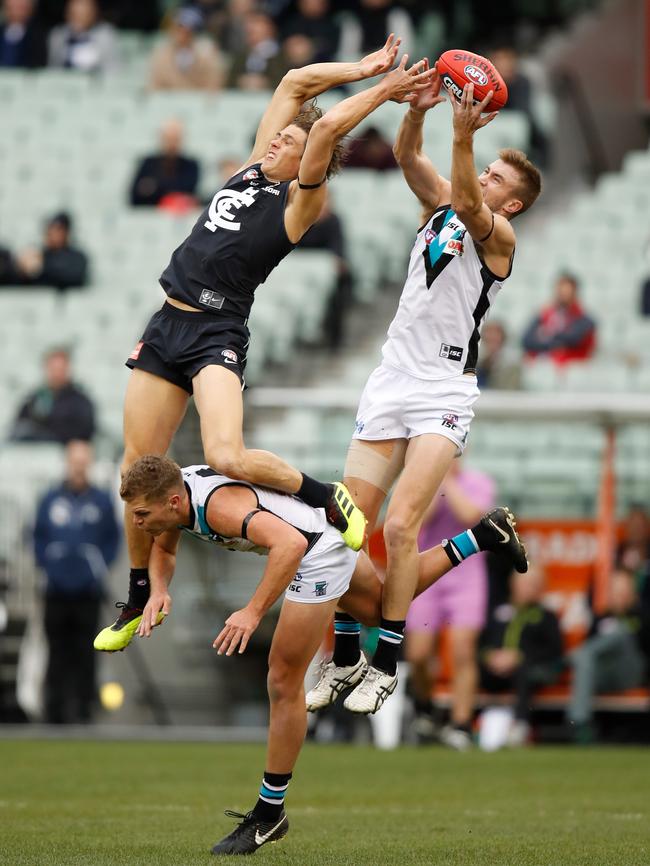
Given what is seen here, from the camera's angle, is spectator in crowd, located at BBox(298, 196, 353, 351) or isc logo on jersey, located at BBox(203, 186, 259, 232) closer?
isc logo on jersey, located at BBox(203, 186, 259, 232)

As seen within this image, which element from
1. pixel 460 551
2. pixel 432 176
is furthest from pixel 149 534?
pixel 432 176

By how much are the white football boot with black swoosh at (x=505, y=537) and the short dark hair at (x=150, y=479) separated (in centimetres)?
191

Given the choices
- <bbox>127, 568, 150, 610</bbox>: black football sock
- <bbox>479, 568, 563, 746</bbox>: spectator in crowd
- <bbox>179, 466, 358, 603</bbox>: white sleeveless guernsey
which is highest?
<bbox>179, 466, 358, 603</bbox>: white sleeveless guernsey

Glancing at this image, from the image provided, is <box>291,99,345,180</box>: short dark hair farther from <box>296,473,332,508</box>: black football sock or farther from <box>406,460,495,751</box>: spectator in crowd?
<box>406,460,495,751</box>: spectator in crowd

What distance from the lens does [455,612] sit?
13.1 m

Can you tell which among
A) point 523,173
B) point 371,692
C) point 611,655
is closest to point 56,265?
point 611,655

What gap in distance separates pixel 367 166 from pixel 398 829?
11.5 metres

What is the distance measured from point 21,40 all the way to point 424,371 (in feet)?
46.7

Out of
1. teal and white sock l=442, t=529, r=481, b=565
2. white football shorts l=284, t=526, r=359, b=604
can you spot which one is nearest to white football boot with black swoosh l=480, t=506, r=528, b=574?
teal and white sock l=442, t=529, r=481, b=565

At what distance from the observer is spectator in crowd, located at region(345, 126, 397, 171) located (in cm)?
1862

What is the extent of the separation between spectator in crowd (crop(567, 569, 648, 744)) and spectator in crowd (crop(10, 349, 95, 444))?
487cm

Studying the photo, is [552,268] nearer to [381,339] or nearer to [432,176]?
[381,339]

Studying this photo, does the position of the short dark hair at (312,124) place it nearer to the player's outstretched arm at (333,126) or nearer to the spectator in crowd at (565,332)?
the player's outstretched arm at (333,126)

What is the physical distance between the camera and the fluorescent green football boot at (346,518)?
25.7ft
